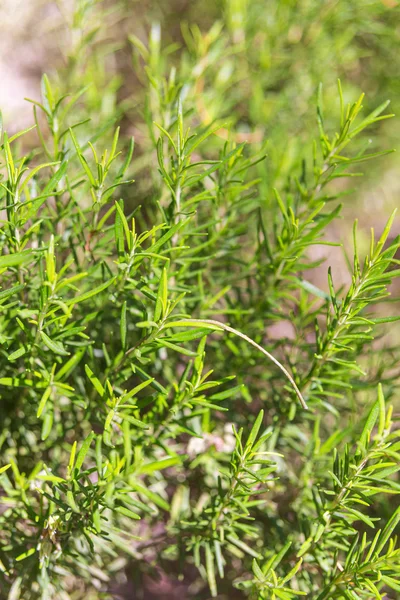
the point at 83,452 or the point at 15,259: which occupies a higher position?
the point at 15,259

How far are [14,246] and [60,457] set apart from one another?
1.07 feet

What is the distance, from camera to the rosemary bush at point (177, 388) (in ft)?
1.91

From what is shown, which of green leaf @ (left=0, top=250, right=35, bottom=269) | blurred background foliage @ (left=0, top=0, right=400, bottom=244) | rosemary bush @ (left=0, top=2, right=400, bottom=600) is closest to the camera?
green leaf @ (left=0, top=250, right=35, bottom=269)

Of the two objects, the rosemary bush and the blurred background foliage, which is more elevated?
the blurred background foliage

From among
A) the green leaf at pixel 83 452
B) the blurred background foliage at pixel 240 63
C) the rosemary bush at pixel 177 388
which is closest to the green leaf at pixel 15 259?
the rosemary bush at pixel 177 388

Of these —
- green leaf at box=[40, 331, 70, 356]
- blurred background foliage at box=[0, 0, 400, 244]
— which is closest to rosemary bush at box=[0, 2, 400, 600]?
green leaf at box=[40, 331, 70, 356]

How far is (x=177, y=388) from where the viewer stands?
64 cm

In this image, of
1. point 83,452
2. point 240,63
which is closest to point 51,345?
point 83,452

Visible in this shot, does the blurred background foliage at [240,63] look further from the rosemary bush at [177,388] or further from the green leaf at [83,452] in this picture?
the green leaf at [83,452]

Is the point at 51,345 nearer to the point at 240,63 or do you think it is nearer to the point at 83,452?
the point at 83,452

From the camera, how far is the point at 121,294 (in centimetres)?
69

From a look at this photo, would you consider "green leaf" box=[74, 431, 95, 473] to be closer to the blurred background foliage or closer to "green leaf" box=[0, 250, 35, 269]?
"green leaf" box=[0, 250, 35, 269]

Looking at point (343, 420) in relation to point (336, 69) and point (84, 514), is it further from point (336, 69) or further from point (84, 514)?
point (336, 69)

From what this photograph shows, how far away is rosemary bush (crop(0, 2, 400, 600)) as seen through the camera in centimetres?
58
